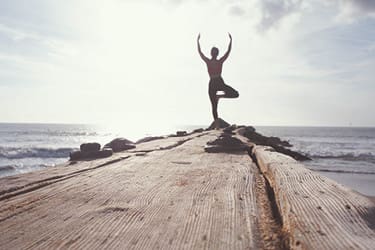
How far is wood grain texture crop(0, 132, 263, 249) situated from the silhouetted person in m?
7.88

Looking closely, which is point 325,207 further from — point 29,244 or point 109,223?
point 29,244

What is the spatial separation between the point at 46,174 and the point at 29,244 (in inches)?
43.3

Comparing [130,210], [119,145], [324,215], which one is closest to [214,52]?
[119,145]

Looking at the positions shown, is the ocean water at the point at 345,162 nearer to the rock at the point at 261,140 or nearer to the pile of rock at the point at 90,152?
the rock at the point at 261,140

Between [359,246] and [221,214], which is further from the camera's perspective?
[221,214]

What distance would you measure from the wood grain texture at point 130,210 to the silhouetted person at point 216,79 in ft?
25.9

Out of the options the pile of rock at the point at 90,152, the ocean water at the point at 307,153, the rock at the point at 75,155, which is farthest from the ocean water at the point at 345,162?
the rock at the point at 75,155

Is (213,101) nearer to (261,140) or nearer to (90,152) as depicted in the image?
(261,140)

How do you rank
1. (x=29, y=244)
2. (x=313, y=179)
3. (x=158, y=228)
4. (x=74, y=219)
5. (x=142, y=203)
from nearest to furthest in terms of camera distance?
(x=29, y=244), (x=158, y=228), (x=74, y=219), (x=142, y=203), (x=313, y=179)

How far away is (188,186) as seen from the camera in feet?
5.34

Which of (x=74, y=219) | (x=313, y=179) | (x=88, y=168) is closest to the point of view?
(x=74, y=219)

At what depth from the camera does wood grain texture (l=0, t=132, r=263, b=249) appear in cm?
97

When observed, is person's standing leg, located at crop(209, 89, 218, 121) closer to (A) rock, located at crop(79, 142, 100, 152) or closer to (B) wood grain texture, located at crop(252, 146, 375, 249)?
(A) rock, located at crop(79, 142, 100, 152)

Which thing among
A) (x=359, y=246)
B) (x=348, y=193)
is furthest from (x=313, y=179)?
(x=359, y=246)
